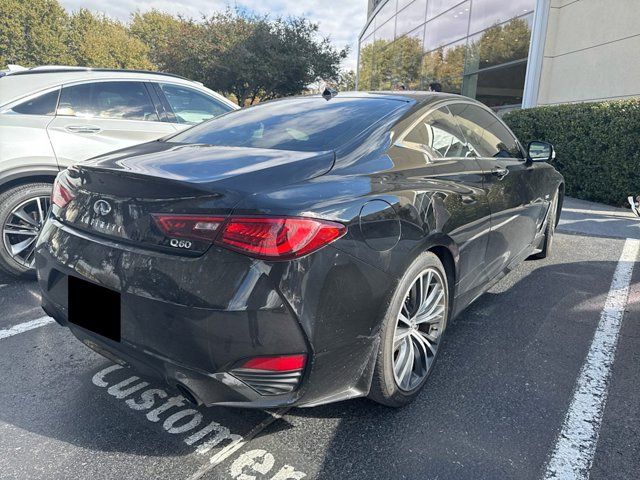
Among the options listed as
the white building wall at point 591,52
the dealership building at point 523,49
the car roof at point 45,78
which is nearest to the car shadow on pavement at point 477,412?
the car roof at point 45,78

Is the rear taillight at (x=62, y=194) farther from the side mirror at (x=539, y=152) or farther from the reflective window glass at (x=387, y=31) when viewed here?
the reflective window glass at (x=387, y=31)

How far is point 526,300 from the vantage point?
3.75 meters

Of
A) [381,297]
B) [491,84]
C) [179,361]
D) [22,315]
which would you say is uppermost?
[491,84]

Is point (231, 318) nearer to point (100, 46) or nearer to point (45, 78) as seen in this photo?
point (45, 78)

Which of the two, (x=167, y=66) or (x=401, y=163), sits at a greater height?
(x=167, y=66)

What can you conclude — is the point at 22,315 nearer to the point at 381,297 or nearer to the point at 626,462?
Answer: the point at 381,297

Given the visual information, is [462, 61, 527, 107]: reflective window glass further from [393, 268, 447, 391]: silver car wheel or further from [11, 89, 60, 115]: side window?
[393, 268, 447, 391]: silver car wheel

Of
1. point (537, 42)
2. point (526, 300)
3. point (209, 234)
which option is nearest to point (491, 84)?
point (537, 42)

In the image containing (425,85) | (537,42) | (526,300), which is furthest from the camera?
(425,85)

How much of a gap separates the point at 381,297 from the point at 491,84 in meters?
13.8

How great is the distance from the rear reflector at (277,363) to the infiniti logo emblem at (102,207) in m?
0.88

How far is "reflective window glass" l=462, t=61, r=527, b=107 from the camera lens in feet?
41.5

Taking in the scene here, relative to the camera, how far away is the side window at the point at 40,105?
12.5 feet

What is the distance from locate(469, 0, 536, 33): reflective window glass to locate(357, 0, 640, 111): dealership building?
0.08 feet
